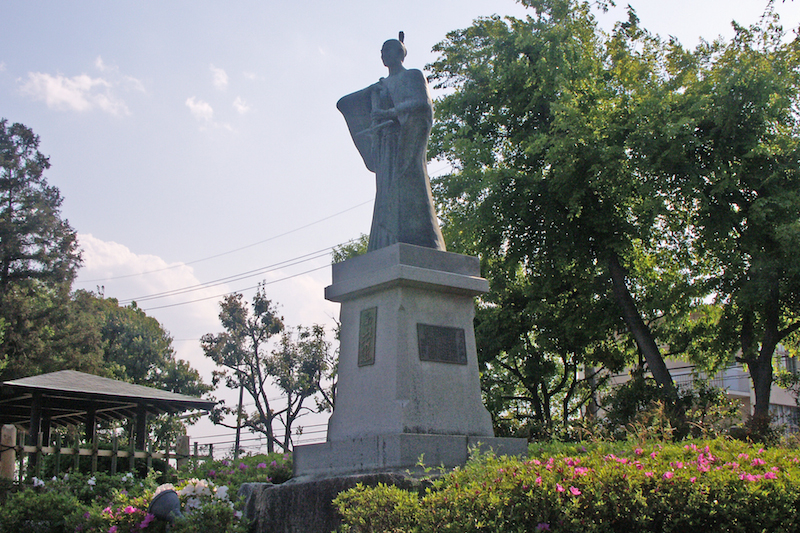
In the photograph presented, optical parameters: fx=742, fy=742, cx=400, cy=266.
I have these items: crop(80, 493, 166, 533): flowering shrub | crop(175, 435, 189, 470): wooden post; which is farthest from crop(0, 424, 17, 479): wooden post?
crop(80, 493, 166, 533): flowering shrub

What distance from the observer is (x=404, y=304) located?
6.82m

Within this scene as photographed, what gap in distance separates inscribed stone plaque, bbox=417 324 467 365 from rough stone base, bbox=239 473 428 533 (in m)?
1.48

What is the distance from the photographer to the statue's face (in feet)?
26.9

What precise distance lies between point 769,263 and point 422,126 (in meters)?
11.1

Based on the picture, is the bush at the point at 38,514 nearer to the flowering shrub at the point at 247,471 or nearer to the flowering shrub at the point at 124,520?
the flowering shrub at the point at 124,520

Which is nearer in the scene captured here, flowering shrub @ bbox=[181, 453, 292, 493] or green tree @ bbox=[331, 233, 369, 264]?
flowering shrub @ bbox=[181, 453, 292, 493]

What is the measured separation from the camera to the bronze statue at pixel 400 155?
7.68m

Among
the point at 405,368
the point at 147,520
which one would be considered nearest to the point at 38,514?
the point at 147,520

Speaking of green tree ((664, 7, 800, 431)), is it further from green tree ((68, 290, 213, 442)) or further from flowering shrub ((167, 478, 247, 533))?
green tree ((68, 290, 213, 442))

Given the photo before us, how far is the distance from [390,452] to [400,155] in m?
3.24

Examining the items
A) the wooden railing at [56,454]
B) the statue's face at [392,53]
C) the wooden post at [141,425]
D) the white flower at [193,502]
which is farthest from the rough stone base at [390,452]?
the wooden post at [141,425]

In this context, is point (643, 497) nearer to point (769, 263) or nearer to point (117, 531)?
point (117, 531)

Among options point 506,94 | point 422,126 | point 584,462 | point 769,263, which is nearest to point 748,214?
point 769,263

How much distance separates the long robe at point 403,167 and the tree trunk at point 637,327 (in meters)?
12.1
